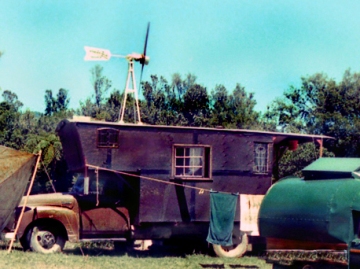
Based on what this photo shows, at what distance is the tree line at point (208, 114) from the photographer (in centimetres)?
3478

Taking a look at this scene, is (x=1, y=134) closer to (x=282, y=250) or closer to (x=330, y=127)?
(x=330, y=127)

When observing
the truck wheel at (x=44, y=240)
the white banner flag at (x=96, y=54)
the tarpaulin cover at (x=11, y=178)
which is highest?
the white banner flag at (x=96, y=54)

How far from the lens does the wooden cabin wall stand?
45.6 feet

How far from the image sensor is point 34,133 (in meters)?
43.8

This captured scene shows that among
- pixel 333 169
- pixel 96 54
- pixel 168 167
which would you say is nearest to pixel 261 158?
pixel 168 167

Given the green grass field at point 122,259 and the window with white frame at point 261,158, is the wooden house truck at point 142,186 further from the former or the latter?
the green grass field at point 122,259

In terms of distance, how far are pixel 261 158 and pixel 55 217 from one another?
561 cm

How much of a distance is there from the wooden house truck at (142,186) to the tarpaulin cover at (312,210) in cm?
→ 373

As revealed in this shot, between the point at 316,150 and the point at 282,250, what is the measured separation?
20.8 m

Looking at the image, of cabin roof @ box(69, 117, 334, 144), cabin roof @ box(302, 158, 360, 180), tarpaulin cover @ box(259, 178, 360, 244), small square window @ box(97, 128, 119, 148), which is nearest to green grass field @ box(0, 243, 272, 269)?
small square window @ box(97, 128, 119, 148)

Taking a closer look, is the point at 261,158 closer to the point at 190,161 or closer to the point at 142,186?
the point at 190,161

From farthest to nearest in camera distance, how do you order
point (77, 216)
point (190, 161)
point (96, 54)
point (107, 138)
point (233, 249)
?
1. point (96, 54)
2. point (233, 249)
3. point (190, 161)
4. point (77, 216)
5. point (107, 138)

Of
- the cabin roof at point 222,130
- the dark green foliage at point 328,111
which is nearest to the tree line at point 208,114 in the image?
the dark green foliage at point 328,111

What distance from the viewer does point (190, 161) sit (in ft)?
47.6
